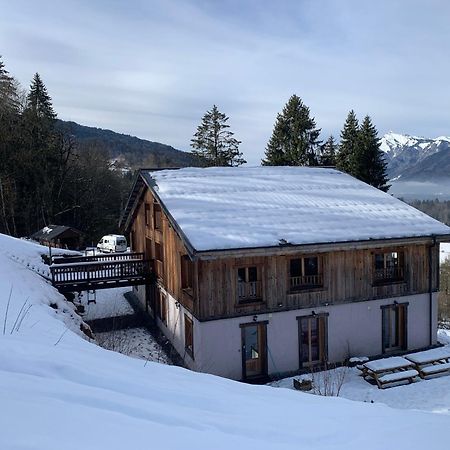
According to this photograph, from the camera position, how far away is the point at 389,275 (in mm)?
18625

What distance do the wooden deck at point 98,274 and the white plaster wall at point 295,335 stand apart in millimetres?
6821

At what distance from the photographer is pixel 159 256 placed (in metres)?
21.7

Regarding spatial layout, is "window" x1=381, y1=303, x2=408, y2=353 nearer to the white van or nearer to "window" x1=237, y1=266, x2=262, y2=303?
"window" x1=237, y1=266, x2=262, y2=303

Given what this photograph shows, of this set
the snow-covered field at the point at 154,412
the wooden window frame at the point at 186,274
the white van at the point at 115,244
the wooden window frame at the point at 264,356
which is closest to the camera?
the snow-covered field at the point at 154,412

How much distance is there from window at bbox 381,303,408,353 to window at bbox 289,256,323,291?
11.7 ft

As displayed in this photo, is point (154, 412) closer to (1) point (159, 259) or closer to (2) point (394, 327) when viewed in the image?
(2) point (394, 327)

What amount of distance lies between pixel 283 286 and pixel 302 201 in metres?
5.05

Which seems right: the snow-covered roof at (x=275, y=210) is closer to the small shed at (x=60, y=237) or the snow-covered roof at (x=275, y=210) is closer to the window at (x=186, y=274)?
the window at (x=186, y=274)

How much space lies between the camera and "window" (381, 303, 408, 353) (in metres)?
18.4

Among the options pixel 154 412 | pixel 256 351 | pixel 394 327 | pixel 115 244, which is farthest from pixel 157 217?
pixel 115 244

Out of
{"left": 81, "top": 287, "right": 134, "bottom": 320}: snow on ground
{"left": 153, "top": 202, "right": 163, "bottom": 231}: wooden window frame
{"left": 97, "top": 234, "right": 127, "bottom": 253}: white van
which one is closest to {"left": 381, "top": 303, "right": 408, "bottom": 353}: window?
{"left": 153, "top": 202, "right": 163, "bottom": 231}: wooden window frame

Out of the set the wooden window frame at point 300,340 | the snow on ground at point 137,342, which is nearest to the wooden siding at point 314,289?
the wooden window frame at point 300,340

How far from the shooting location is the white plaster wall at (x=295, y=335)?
1598 centimetres

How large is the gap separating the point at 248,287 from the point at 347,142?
104 ft
